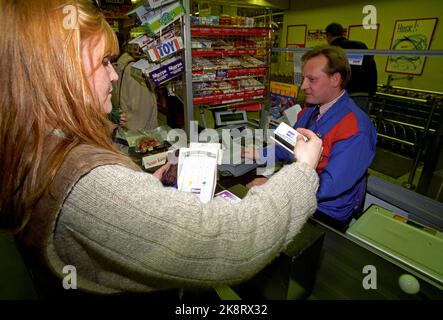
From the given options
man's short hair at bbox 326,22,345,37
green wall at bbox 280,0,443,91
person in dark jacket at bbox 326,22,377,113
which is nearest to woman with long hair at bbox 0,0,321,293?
person in dark jacket at bbox 326,22,377,113

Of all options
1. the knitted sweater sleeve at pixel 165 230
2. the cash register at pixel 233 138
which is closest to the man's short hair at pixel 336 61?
the cash register at pixel 233 138

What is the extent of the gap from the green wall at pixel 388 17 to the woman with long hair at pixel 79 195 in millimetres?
5386

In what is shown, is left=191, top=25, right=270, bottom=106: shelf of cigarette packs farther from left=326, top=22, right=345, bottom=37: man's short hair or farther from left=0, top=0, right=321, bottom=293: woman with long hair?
left=326, top=22, right=345, bottom=37: man's short hair

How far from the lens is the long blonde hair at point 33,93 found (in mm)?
490

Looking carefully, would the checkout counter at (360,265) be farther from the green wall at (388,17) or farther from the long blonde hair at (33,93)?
the green wall at (388,17)

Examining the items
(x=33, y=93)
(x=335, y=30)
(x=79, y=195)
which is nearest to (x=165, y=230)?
(x=79, y=195)

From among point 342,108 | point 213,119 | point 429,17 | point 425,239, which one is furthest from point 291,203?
point 429,17

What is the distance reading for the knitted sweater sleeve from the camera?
0.48 m

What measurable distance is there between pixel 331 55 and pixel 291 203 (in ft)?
4.87

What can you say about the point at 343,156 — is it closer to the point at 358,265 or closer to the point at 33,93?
the point at 358,265

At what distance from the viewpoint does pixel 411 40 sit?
454 cm

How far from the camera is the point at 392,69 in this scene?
16.1 ft

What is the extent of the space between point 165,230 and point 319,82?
1.62 metres
